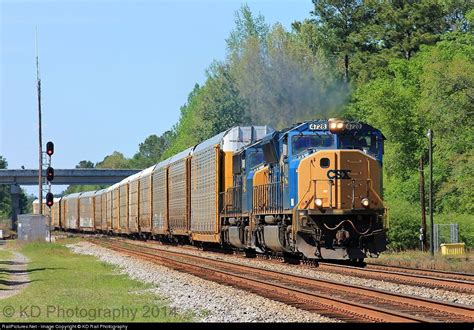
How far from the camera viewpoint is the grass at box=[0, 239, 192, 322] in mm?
13953

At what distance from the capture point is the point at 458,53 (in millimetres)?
58062

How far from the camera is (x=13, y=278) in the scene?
986 inches

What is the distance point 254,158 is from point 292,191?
4.89 m

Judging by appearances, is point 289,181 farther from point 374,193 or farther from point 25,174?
point 25,174

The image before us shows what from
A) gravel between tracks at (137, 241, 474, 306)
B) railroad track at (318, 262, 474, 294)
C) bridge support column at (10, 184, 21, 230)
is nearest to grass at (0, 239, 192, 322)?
gravel between tracks at (137, 241, 474, 306)

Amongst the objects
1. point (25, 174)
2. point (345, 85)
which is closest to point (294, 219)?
point (345, 85)

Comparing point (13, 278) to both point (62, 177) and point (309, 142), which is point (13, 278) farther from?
point (62, 177)

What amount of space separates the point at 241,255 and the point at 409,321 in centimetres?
1980

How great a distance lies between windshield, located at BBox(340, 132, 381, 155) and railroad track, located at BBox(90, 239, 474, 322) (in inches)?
154

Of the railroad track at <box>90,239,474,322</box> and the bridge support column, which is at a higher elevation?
the bridge support column

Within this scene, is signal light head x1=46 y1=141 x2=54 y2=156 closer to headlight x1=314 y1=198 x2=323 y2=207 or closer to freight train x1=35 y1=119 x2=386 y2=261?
freight train x1=35 y1=119 x2=386 y2=261

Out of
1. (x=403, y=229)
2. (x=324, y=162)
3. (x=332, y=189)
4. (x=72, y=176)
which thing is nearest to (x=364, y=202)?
(x=332, y=189)

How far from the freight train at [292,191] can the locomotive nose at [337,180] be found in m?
0.03

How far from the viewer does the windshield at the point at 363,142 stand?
77.2 ft
